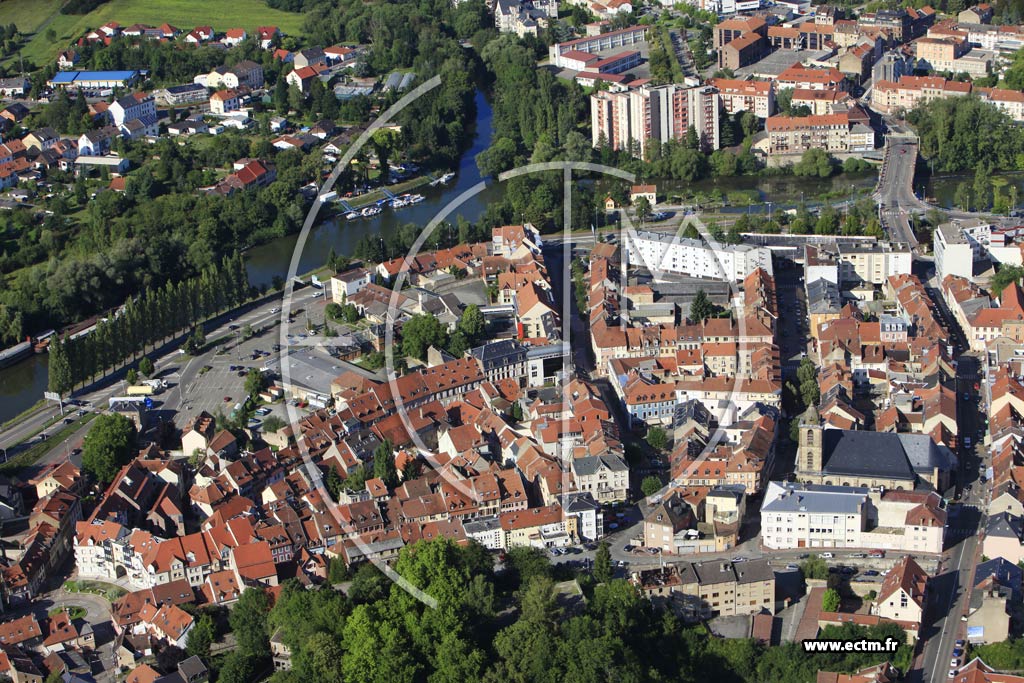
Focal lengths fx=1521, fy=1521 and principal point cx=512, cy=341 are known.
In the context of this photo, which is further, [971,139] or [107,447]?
[971,139]

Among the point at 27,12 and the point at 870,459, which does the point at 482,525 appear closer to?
the point at 870,459

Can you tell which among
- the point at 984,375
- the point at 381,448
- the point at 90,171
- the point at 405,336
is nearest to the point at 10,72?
the point at 90,171

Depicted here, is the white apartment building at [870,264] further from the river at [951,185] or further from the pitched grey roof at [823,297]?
the river at [951,185]

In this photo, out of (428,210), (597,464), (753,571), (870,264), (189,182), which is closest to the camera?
(753,571)

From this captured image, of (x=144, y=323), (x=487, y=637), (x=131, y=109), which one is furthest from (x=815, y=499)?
(x=131, y=109)

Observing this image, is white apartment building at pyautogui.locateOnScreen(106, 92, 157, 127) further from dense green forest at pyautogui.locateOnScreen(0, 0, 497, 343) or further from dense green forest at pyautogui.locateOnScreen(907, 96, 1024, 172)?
dense green forest at pyautogui.locateOnScreen(907, 96, 1024, 172)

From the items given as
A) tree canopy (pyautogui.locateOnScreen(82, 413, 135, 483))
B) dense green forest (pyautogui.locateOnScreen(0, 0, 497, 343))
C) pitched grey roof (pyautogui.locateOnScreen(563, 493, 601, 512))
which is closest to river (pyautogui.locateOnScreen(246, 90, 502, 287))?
dense green forest (pyautogui.locateOnScreen(0, 0, 497, 343))
